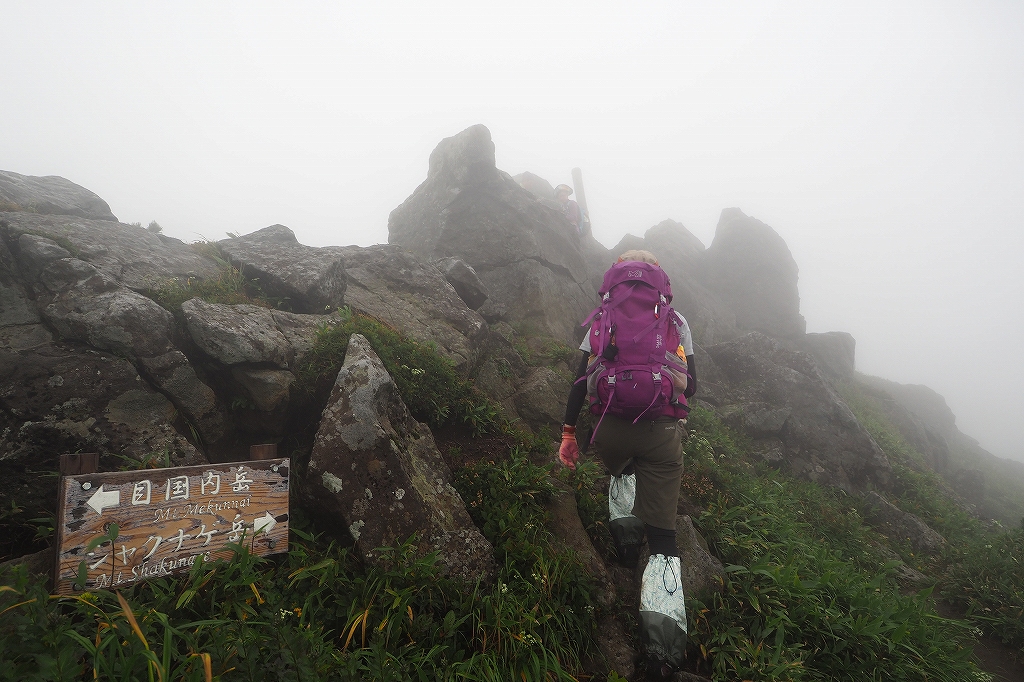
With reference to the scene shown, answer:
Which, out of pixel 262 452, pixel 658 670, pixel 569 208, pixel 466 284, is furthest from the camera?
pixel 569 208

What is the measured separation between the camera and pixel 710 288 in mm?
23953

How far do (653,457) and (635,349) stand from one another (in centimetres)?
114

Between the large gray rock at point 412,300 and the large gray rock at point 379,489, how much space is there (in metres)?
2.64

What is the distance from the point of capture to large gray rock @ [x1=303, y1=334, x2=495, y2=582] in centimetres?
393

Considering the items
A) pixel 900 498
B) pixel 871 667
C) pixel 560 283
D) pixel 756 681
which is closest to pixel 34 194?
pixel 560 283

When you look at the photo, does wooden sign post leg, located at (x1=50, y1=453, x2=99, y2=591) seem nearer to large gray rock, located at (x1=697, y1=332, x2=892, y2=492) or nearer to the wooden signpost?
the wooden signpost

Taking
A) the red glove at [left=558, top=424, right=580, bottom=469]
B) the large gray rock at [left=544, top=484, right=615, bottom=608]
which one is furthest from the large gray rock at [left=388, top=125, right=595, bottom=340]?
the red glove at [left=558, top=424, right=580, bottom=469]

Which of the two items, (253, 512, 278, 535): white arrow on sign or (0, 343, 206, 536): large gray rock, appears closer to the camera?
(253, 512, 278, 535): white arrow on sign

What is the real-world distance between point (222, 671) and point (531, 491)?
10.2 ft

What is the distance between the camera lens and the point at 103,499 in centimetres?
307

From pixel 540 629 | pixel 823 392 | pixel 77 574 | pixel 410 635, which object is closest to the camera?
pixel 77 574

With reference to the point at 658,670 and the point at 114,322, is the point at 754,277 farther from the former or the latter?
the point at 114,322

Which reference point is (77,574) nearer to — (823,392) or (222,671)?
(222,671)

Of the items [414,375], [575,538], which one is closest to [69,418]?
[414,375]
